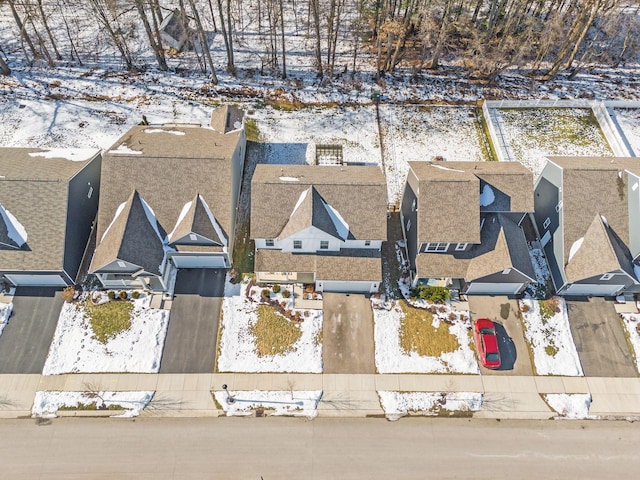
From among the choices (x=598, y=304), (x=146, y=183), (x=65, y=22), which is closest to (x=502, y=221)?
(x=598, y=304)

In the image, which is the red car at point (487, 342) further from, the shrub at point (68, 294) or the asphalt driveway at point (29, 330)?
the asphalt driveway at point (29, 330)

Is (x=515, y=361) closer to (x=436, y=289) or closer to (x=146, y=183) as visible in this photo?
(x=436, y=289)

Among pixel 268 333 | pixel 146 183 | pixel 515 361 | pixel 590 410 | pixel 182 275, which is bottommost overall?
pixel 590 410

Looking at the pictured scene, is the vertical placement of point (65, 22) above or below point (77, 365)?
above

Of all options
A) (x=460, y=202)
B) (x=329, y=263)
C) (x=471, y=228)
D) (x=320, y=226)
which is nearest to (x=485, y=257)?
(x=471, y=228)

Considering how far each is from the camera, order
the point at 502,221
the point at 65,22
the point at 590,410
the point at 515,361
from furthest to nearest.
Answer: the point at 65,22 → the point at 502,221 → the point at 515,361 → the point at 590,410

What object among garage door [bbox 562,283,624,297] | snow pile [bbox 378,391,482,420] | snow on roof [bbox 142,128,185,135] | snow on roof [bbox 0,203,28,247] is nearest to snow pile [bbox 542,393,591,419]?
snow pile [bbox 378,391,482,420]

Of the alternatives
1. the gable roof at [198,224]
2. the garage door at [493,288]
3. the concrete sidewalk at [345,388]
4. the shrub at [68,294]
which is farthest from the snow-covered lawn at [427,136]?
the shrub at [68,294]
